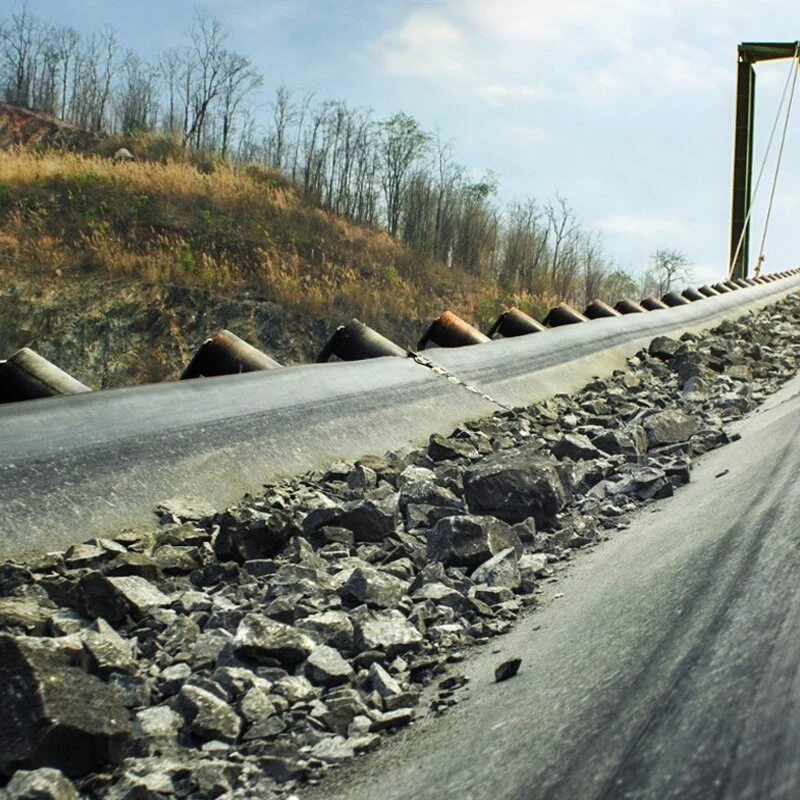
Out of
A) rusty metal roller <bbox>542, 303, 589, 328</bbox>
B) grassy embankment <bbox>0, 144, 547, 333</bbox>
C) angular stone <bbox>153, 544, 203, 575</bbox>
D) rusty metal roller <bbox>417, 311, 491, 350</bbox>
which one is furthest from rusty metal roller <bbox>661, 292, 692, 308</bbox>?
grassy embankment <bbox>0, 144, 547, 333</bbox>

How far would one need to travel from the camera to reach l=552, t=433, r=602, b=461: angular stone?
2.90 meters

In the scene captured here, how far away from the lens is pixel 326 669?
152cm

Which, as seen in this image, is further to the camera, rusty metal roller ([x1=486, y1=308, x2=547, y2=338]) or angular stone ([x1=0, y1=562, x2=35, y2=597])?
rusty metal roller ([x1=486, y1=308, x2=547, y2=338])

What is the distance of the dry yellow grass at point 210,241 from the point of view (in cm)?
2089

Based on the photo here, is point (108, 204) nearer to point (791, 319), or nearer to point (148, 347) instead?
point (148, 347)

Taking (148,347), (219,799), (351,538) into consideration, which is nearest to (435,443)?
(351,538)

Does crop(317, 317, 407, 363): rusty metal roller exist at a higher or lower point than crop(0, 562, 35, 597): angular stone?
higher

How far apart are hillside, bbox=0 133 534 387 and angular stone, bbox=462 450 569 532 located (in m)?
15.3

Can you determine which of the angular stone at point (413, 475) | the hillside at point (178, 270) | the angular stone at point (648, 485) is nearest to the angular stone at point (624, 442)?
the angular stone at point (648, 485)

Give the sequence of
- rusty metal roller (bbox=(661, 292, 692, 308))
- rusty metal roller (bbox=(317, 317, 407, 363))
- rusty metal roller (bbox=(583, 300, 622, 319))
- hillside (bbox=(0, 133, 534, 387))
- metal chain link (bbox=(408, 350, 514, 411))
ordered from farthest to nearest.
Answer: hillside (bbox=(0, 133, 534, 387))
rusty metal roller (bbox=(661, 292, 692, 308))
rusty metal roller (bbox=(583, 300, 622, 319))
rusty metal roller (bbox=(317, 317, 407, 363))
metal chain link (bbox=(408, 350, 514, 411))

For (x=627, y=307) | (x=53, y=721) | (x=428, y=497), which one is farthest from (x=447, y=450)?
(x=627, y=307)

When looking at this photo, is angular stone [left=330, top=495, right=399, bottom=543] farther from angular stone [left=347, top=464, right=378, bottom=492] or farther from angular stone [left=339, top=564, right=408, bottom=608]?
Result: angular stone [left=347, top=464, right=378, bottom=492]

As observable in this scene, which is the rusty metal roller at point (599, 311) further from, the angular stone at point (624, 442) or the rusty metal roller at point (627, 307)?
the angular stone at point (624, 442)

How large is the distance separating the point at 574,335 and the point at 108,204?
19273 millimetres
